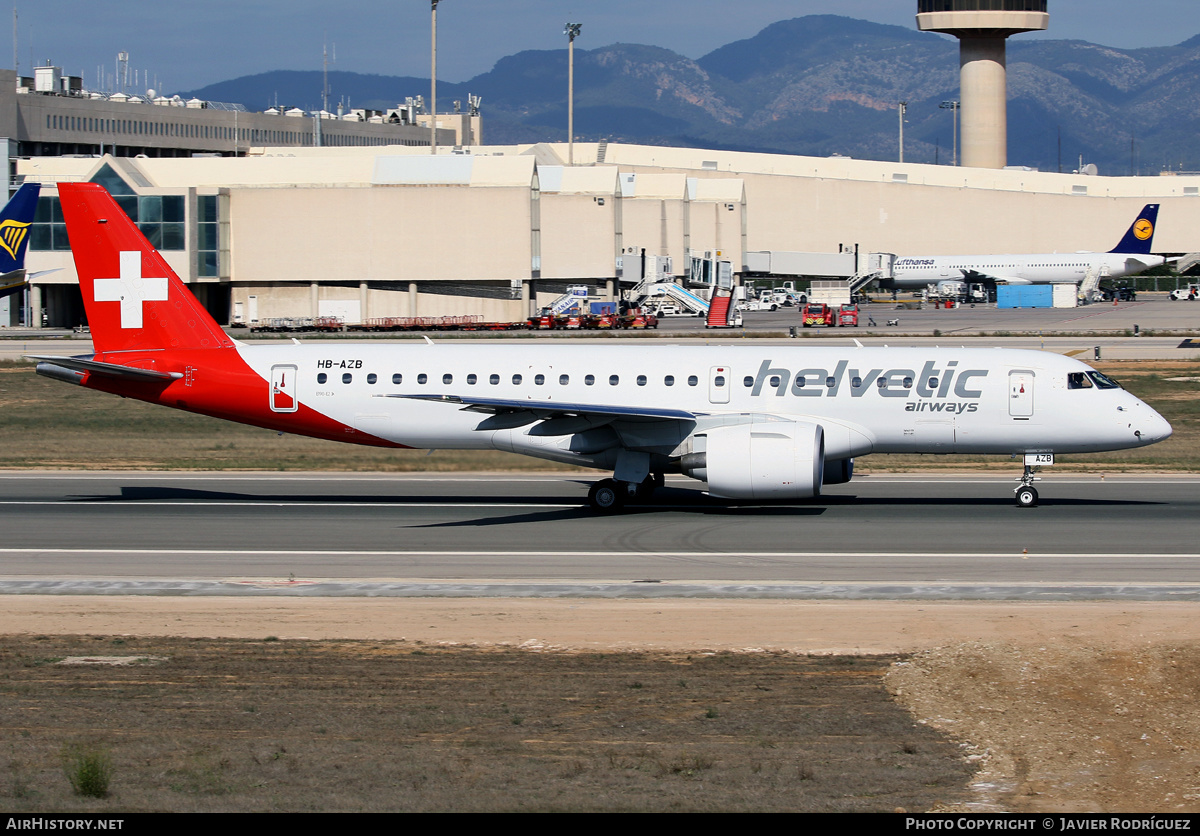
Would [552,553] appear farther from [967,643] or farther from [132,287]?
[132,287]

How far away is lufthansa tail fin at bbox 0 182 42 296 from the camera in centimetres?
5881

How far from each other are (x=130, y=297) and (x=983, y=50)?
148017 mm

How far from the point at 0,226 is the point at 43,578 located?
4331 cm

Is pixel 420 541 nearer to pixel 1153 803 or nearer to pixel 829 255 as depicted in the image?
pixel 1153 803

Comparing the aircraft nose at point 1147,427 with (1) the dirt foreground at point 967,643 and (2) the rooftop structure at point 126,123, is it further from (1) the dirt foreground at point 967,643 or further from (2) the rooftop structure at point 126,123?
(2) the rooftop structure at point 126,123

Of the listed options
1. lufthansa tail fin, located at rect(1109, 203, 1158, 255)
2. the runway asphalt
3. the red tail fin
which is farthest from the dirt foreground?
lufthansa tail fin, located at rect(1109, 203, 1158, 255)

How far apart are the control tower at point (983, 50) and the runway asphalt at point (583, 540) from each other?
5321 inches

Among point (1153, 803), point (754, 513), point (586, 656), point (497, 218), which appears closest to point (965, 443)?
point (754, 513)

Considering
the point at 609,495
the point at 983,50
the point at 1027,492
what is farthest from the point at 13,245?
the point at 983,50


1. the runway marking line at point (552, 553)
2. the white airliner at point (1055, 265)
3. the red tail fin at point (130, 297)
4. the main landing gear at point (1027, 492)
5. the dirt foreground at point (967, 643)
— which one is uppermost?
the white airliner at point (1055, 265)

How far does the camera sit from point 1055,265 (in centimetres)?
12575

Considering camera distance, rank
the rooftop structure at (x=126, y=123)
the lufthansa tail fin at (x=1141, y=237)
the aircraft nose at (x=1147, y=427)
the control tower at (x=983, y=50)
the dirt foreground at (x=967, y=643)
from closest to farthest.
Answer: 1. the dirt foreground at (x=967, y=643)
2. the aircraft nose at (x=1147, y=427)
3. the lufthansa tail fin at (x=1141, y=237)
4. the rooftop structure at (x=126, y=123)
5. the control tower at (x=983, y=50)

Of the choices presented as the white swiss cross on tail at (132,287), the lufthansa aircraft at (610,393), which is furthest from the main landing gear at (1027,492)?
the white swiss cross on tail at (132,287)

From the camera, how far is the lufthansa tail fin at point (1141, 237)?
126 meters
